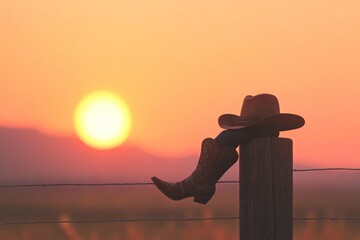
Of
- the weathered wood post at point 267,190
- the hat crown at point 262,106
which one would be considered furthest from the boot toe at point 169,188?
the hat crown at point 262,106

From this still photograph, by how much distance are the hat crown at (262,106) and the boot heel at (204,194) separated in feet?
1.84

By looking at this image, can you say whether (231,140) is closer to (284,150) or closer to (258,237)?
(284,150)

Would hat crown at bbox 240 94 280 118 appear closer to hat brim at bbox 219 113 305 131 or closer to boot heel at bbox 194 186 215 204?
hat brim at bbox 219 113 305 131

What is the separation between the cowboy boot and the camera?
481cm

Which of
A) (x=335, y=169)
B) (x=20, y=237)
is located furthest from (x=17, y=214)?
(x=335, y=169)

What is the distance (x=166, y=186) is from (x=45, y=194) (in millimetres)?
48744

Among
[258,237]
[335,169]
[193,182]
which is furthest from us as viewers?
[335,169]

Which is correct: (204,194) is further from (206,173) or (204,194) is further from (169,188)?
(169,188)

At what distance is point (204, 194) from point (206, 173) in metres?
0.14

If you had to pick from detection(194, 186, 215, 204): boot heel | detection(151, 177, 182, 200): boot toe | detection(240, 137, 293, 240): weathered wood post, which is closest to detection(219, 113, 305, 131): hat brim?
detection(240, 137, 293, 240): weathered wood post

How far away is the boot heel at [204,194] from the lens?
4828mm

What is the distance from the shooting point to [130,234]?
8469mm

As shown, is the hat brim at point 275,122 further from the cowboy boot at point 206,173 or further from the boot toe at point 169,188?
the boot toe at point 169,188

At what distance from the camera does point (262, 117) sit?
15.7 feet
